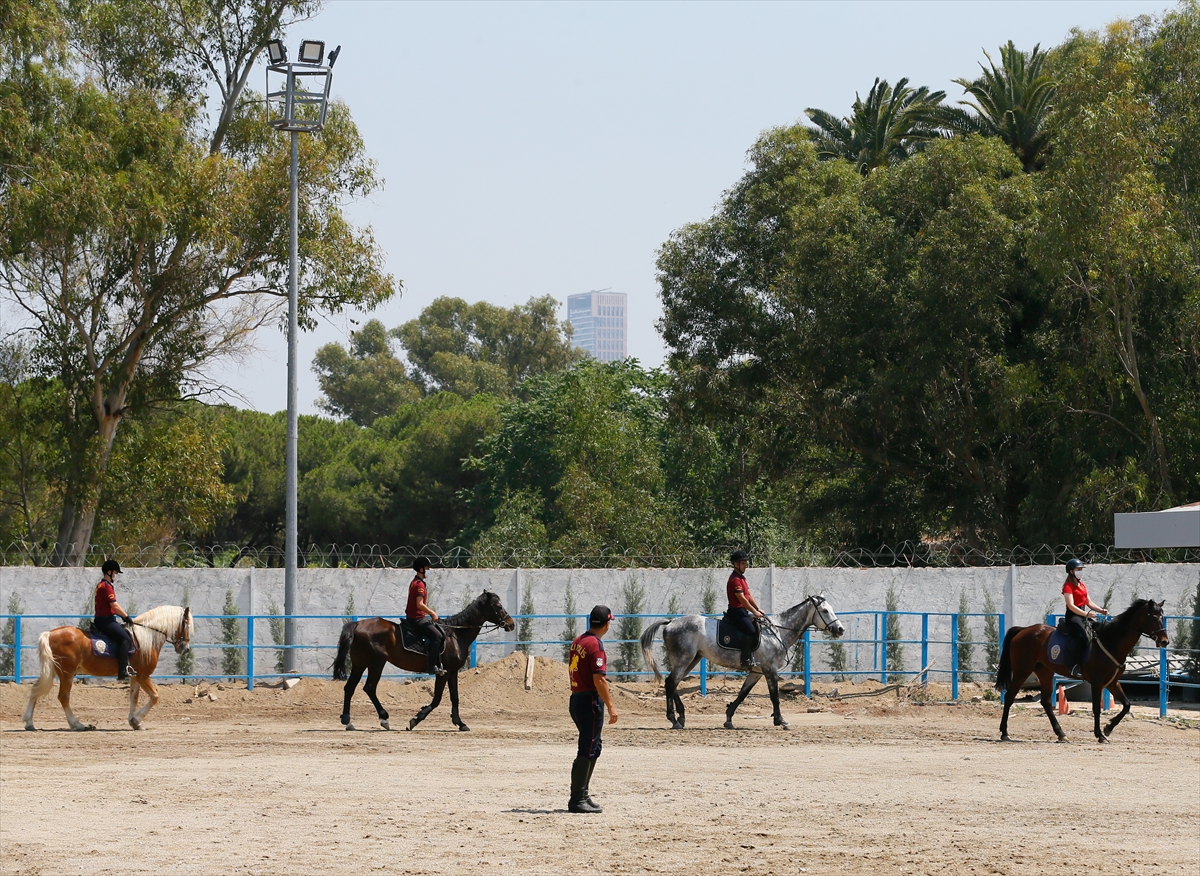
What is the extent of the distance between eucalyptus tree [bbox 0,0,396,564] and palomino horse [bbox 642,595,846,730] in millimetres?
16597

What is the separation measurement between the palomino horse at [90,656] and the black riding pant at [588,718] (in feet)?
29.8

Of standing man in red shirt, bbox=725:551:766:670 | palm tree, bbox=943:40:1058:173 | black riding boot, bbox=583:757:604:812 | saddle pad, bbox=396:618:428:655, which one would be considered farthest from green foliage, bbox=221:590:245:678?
palm tree, bbox=943:40:1058:173

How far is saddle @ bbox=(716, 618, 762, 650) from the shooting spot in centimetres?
1864

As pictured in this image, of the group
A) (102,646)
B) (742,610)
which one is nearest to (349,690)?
(102,646)

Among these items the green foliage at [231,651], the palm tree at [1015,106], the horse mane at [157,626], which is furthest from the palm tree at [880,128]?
the horse mane at [157,626]

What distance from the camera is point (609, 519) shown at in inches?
1697

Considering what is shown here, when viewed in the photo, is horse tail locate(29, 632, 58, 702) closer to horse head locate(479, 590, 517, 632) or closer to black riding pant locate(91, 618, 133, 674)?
black riding pant locate(91, 618, 133, 674)

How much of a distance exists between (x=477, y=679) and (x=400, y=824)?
1193 centimetres

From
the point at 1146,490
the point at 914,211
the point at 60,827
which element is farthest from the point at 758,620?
the point at 914,211

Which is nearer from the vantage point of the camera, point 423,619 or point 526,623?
point 423,619

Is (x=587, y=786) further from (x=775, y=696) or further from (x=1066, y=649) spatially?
(x=1066, y=649)

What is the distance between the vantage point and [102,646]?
1834 cm

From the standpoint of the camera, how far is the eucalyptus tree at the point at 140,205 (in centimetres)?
2988

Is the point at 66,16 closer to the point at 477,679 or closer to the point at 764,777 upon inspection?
the point at 477,679
